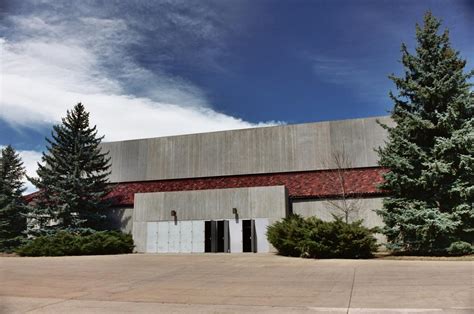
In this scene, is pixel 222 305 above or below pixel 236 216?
below

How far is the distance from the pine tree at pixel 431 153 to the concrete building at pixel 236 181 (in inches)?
253

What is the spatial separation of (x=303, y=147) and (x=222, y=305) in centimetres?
2477

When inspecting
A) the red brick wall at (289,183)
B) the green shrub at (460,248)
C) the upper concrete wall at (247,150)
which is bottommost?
the green shrub at (460,248)

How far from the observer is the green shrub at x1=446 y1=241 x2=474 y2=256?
57.1ft

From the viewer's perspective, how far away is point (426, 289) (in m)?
9.42

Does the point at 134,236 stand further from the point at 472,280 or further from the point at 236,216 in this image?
the point at 472,280

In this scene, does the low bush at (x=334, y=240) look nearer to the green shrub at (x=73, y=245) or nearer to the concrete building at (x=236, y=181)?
the concrete building at (x=236, y=181)

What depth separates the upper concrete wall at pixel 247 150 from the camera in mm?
31141

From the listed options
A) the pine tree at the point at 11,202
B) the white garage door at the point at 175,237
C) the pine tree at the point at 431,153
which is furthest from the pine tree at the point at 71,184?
Result: the pine tree at the point at 431,153

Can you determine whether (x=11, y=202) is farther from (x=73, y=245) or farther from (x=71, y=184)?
(x=73, y=245)

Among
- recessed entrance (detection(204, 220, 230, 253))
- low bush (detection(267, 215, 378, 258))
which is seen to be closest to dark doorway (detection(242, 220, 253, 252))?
recessed entrance (detection(204, 220, 230, 253))

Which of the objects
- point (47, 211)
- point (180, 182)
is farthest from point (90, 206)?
point (180, 182)

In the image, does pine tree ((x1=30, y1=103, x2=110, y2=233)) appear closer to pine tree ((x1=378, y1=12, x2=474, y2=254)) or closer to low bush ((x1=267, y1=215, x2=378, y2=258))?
low bush ((x1=267, y1=215, x2=378, y2=258))

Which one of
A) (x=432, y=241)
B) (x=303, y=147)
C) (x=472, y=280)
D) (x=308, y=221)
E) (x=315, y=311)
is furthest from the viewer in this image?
(x=303, y=147)
